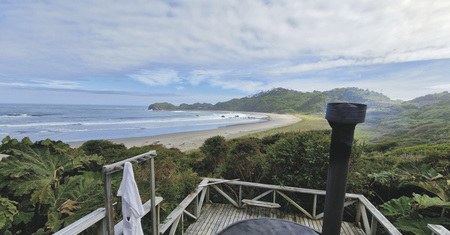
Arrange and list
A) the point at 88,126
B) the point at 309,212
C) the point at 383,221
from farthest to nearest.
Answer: the point at 88,126, the point at 309,212, the point at 383,221

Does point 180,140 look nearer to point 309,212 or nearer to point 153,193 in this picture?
point 309,212

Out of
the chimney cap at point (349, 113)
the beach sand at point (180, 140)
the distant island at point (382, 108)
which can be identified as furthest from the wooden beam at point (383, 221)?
the beach sand at point (180, 140)

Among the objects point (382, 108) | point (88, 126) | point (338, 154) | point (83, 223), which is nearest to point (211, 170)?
point (83, 223)

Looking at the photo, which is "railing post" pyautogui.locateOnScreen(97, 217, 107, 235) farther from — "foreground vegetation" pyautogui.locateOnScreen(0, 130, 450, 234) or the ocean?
the ocean

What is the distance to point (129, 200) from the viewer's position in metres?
2.15

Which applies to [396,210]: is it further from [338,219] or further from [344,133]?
[344,133]

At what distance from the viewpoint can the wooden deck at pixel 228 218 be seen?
14.4ft

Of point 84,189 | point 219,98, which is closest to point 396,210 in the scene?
point 84,189

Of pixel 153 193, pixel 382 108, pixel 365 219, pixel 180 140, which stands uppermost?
pixel 382 108

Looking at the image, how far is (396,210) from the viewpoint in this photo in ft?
12.2

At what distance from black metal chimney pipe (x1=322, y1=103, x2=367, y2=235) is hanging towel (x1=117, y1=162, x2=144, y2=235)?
1.98 meters

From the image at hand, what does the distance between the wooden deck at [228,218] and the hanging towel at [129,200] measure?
250 centimetres

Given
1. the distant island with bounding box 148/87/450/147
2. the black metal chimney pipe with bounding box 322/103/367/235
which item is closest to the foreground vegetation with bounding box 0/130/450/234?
the distant island with bounding box 148/87/450/147

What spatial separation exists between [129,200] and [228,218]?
3398 mm
